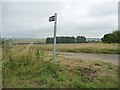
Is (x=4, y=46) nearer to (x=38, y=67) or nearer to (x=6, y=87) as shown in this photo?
(x=38, y=67)

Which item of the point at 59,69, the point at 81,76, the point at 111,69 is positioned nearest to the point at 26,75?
the point at 59,69

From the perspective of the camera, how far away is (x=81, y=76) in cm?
711

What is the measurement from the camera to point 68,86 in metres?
6.25

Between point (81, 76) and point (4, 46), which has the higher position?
point (4, 46)

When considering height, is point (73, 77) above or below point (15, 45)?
below

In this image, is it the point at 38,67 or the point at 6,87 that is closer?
the point at 6,87

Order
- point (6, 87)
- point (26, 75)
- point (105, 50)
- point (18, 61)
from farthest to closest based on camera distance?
point (105, 50), point (18, 61), point (26, 75), point (6, 87)

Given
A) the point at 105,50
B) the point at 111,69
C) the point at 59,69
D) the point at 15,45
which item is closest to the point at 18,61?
the point at 15,45

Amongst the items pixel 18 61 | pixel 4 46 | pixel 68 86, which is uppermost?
pixel 4 46

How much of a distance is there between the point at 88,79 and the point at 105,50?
1152 cm

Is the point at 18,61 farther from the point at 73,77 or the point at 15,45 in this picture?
the point at 73,77

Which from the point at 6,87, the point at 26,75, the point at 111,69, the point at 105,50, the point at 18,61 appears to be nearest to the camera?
the point at 6,87

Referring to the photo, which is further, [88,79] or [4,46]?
[4,46]

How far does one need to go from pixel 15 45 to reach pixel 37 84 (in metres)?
1.99
